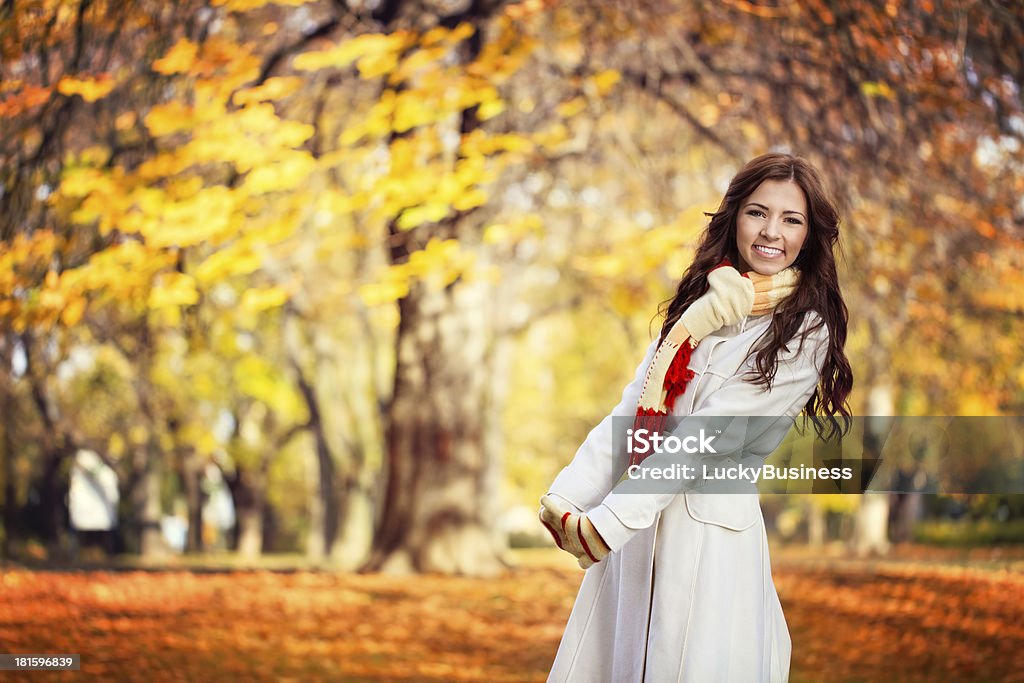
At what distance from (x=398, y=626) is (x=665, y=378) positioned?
6314 millimetres

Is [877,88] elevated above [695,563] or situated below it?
above

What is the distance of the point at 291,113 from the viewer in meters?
11.1

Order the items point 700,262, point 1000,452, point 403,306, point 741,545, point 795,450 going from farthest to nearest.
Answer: point 1000,452
point 403,306
point 795,450
point 700,262
point 741,545

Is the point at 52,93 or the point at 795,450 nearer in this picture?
the point at 795,450

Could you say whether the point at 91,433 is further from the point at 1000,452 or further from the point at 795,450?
the point at 795,450

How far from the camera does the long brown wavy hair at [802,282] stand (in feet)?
9.67

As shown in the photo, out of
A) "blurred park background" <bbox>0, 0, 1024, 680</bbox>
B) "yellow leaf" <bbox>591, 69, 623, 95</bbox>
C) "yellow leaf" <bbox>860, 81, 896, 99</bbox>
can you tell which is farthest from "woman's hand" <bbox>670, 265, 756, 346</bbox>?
"yellow leaf" <bbox>591, 69, 623, 95</bbox>

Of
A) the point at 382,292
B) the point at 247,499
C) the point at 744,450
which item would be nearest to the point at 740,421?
the point at 744,450

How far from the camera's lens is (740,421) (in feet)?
9.50

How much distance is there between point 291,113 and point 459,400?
3195 mm

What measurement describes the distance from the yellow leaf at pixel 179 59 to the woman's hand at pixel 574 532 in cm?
522

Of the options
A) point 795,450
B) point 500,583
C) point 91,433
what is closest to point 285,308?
point 500,583

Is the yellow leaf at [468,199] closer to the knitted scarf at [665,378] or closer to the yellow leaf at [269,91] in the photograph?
the yellow leaf at [269,91]

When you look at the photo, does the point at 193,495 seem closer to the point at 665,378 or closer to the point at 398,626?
the point at 398,626
